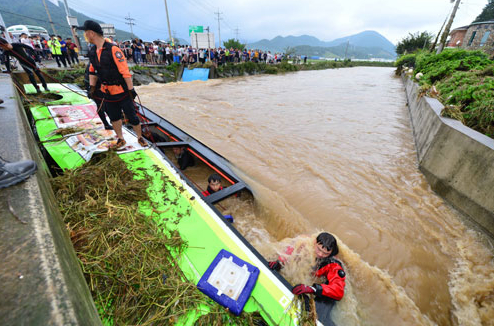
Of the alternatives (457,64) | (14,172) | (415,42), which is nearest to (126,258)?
(14,172)

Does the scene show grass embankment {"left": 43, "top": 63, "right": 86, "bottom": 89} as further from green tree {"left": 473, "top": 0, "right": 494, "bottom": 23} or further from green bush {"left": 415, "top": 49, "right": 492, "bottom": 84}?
green tree {"left": 473, "top": 0, "right": 494, "bottom": 23}

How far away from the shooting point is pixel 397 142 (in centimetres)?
612

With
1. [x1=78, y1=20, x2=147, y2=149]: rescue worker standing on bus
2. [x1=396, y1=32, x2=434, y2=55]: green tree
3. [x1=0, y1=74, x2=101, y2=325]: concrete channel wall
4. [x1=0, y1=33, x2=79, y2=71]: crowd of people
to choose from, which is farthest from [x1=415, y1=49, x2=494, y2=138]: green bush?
[x1=396, y1=32, x2=434, y2=55]: green tree

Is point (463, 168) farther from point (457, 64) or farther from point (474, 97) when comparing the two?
point (457, 64)

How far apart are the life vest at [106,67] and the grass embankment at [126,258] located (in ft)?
5.06

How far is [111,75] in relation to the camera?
3.13 meters

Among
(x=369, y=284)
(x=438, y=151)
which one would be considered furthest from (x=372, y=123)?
(x=369, y=284)

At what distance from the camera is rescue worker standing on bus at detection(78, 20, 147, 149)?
2.94 meters

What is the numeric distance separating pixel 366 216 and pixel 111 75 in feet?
14.9

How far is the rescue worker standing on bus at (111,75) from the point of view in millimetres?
2943

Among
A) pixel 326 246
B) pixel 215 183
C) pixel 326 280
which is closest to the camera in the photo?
pixel 326 280

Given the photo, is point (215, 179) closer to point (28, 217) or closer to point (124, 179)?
point (124, 179)

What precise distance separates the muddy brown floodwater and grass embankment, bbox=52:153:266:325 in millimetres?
1310

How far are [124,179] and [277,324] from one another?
2.42 m
